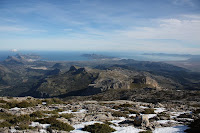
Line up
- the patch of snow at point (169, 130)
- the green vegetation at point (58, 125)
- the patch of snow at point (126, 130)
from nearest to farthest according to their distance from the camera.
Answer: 1. the green vegetation at point (58, 125)
2. the patch of snow at point (126, 130)
3. the patch of snow at point (169, 130)

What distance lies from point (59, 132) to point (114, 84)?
14215cm

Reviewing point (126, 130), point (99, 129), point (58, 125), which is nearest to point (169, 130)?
point (126, 130)

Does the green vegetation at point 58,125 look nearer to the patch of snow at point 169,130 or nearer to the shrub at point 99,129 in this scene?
the shrub at point 99,129

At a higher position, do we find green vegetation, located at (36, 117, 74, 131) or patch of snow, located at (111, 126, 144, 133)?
green vegetation, located at (36, 117, 74, 131)

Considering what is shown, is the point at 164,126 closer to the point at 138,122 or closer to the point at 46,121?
the point at 138,122

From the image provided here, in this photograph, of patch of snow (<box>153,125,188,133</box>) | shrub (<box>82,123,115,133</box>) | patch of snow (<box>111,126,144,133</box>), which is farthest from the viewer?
patch of snow (<box>153,125,188,133</box>)

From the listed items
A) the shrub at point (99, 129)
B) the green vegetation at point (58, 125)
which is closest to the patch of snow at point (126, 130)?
the shrub at point (99, 129)

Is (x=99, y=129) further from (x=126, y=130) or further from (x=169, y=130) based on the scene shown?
(x=169, y=130)

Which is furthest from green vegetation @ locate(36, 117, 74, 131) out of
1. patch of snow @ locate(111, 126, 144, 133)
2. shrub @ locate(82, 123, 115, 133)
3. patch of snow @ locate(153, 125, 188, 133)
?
patch of snow @ locate(153, 125, 188, 133)

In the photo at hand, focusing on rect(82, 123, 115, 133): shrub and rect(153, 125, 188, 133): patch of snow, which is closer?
rect(82, 123, 115, 133): shrub

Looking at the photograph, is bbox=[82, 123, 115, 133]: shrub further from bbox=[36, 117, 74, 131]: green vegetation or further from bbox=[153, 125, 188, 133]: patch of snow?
bbox=[153, 125, 188, 133]: patch of snow

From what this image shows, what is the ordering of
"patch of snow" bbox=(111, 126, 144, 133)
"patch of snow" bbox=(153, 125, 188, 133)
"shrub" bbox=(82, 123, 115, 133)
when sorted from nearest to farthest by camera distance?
1. "shrub" bbox=(82, 123, 115, 133)
2. "patch of snow" bbox=(111, 126, 144, 133)
3. "patch of snow" bbox=(153, 125, 188, 133)

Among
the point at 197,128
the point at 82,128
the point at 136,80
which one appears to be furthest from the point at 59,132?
the point at 136,80

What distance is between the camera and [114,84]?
499 feet
